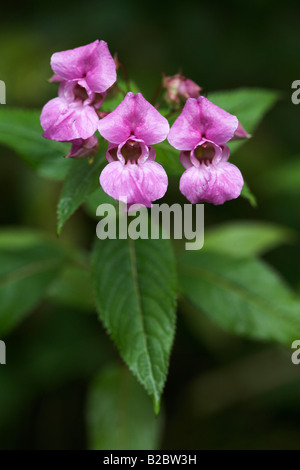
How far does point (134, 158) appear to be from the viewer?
5.46 ft

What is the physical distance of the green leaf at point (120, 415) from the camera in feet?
7.78

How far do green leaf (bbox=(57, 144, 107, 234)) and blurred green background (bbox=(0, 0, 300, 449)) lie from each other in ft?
3.75

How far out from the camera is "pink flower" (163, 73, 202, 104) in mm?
1851

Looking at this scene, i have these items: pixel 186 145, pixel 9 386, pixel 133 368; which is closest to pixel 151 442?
pixel 133 368

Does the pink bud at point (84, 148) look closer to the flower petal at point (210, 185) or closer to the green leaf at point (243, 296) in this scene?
the flower petal at point (210, 185)

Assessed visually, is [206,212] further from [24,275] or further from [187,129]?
[187,129]

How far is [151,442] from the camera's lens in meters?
2.37

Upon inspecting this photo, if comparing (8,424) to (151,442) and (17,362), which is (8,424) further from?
(151,442)

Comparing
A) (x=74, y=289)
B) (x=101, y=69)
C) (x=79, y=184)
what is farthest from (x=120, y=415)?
(x=101, y=69)

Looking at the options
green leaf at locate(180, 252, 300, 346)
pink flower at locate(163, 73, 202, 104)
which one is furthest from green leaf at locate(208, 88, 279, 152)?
green leaf at locate(180, 252, 300, 346)

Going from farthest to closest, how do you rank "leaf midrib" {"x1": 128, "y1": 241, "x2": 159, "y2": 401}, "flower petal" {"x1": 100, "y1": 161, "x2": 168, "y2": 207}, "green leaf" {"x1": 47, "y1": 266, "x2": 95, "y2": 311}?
1. "green leaf" {"x1": 47, "y1": 266, "x2": 95, "y2": 311}
2. "leaf midrib" {"x1": 128, "y1": 241, "x2": 159, "y2": 401}
3. "flower petal" {"x1": 100, "y1": 161, "x2": 168, "y2": 207}

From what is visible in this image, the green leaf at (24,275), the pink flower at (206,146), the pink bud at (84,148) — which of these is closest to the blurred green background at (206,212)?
the green leaf at (24,275)

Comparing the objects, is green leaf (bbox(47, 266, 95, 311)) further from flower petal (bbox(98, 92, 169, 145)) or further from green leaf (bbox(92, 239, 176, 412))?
flower petal (bbox(98, 92, 169, 145))

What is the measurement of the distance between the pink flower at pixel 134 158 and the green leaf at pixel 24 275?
0.86 m
